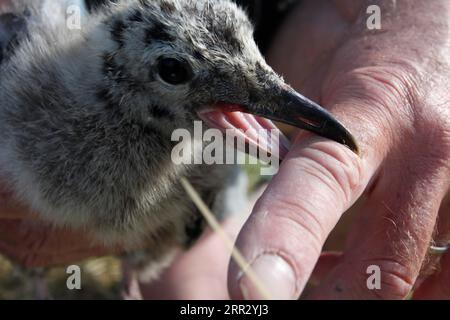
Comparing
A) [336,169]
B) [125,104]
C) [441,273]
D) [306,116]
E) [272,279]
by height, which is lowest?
[272,279]

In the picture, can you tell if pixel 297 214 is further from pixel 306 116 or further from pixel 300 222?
pixel 306 116

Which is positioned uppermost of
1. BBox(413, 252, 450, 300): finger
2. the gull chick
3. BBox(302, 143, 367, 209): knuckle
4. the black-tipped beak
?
the gull chick

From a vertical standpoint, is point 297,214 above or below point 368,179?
below

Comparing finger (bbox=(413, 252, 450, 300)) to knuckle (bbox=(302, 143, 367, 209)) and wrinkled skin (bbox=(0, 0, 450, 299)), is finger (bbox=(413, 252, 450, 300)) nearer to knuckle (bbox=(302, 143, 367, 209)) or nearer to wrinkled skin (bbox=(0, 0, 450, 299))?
wrinkled skin (bbox=(0, 0, 450, 299))

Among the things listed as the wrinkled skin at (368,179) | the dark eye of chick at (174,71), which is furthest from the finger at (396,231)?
the dark eye of chick at (174,71)

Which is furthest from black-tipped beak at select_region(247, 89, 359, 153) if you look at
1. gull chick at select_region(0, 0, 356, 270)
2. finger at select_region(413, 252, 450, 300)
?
finger at select_region(413, 252, 450, 300)

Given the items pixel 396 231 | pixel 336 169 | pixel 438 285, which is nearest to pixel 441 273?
pixel 438 285

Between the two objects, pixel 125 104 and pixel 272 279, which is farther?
pixel 125 104
